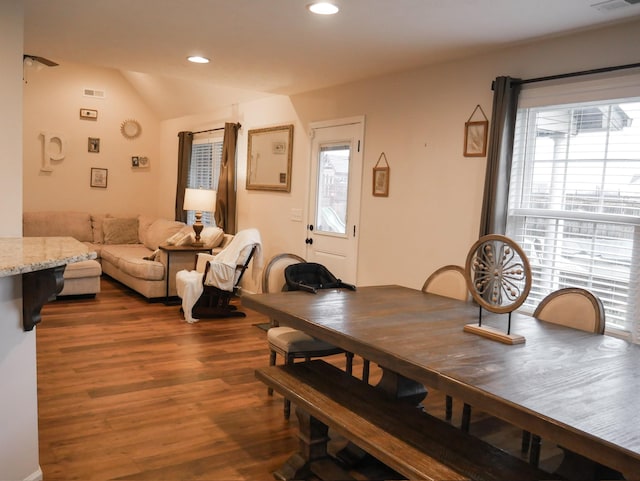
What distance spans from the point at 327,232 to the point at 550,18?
2879 millimetres

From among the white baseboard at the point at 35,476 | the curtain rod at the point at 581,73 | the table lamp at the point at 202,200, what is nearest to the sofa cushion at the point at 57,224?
the table lamp at the point at 202,200

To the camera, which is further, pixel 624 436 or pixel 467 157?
pixel 467 157

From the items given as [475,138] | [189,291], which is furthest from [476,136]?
[189,291]

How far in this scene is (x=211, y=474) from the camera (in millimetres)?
2545

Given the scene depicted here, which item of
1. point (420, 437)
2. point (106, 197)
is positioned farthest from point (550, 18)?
point (106, 197)

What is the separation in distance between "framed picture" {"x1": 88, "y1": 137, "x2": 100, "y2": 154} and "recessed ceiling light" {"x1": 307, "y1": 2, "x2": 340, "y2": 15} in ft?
20.4

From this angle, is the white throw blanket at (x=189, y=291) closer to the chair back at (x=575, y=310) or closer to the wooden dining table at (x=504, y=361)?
the wooden dining table at (x=504, y=361)

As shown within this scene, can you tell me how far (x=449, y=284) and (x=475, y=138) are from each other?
112cm

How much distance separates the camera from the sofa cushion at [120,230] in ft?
25.9

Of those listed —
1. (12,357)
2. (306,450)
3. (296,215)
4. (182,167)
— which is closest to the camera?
(12,357)

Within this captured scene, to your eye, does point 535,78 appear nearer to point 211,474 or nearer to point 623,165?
point 623,165

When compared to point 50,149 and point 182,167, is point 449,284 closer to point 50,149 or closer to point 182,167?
point 182,167

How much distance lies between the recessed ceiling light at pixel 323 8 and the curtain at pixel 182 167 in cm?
497

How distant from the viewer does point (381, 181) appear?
184 inches
